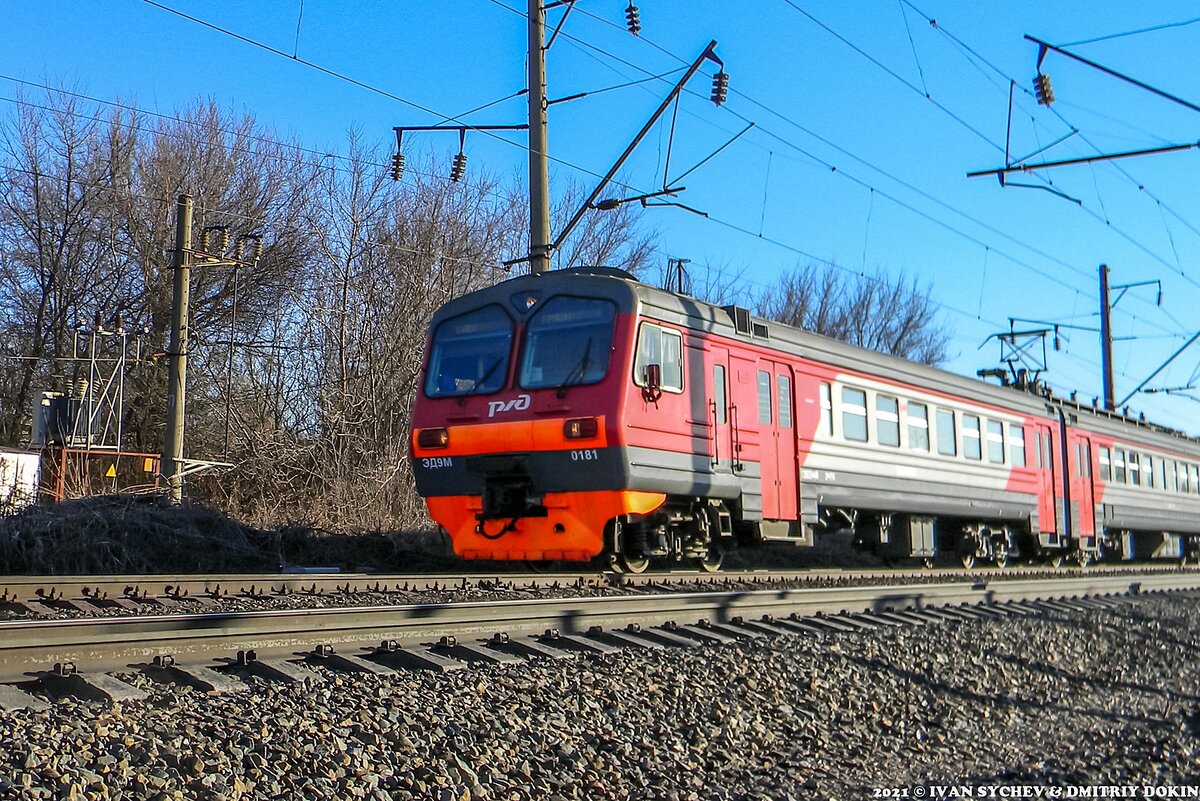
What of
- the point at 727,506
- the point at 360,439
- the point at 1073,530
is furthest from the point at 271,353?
the point at 1073,530

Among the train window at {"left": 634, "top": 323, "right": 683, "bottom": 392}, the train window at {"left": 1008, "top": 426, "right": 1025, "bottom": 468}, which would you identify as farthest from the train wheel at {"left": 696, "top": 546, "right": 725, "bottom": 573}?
the train window at {"left": 1008, "top": 426, "right": 1025, "bottom": 468}

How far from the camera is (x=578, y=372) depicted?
10844 mm

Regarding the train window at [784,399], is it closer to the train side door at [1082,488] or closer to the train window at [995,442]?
the train window at [995,442]

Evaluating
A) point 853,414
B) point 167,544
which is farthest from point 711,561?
point 167,544

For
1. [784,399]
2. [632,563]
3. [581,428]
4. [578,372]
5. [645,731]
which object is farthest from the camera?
[784,399]

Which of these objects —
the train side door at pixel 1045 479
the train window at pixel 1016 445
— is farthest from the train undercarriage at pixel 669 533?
the train side door at pixel 1045 479

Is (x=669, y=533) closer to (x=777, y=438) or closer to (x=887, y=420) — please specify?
(x=777, y=438)

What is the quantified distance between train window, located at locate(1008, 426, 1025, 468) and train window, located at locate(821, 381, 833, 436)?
6.01m

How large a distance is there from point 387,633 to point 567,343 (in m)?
5.11

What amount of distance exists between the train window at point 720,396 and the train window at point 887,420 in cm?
364

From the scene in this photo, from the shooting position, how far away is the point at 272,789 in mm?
3865

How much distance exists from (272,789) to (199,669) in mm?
1639

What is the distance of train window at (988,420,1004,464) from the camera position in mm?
17797

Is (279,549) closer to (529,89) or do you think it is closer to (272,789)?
(529,89)
